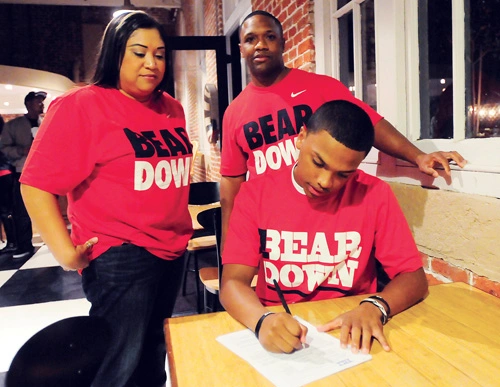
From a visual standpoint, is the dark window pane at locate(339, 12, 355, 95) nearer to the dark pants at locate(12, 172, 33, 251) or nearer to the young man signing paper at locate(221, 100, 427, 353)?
the young man signing paper at locate(221, 100, 427, 353)

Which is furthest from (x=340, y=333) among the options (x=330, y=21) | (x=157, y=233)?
(x=330, y=21)

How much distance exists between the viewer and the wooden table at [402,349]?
79 centimetres

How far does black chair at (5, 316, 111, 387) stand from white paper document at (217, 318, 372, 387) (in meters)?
0.27

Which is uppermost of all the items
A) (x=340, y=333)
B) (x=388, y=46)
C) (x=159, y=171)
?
(x=388, y=46)

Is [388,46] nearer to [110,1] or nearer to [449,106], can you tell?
[449,106]

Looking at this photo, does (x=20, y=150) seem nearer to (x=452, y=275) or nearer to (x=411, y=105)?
(x=411, y=105)

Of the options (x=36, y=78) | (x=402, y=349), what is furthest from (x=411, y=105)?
(x=36, y=78)

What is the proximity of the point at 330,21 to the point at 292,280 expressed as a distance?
5.61ft

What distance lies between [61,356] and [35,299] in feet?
9.54

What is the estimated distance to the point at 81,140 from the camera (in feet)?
4.00

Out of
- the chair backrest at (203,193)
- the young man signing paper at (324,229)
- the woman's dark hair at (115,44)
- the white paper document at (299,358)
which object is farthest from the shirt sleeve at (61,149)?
the chair backrest at (203,193)

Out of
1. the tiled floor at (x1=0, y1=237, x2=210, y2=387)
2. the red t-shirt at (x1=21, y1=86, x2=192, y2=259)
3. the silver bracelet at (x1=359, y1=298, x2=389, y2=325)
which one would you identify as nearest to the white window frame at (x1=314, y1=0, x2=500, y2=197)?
the silver bracelet at (x1=359, y1=298, x2=389, y2=325)

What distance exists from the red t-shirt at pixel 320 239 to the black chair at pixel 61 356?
476 millimetres

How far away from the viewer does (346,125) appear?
1.15m
